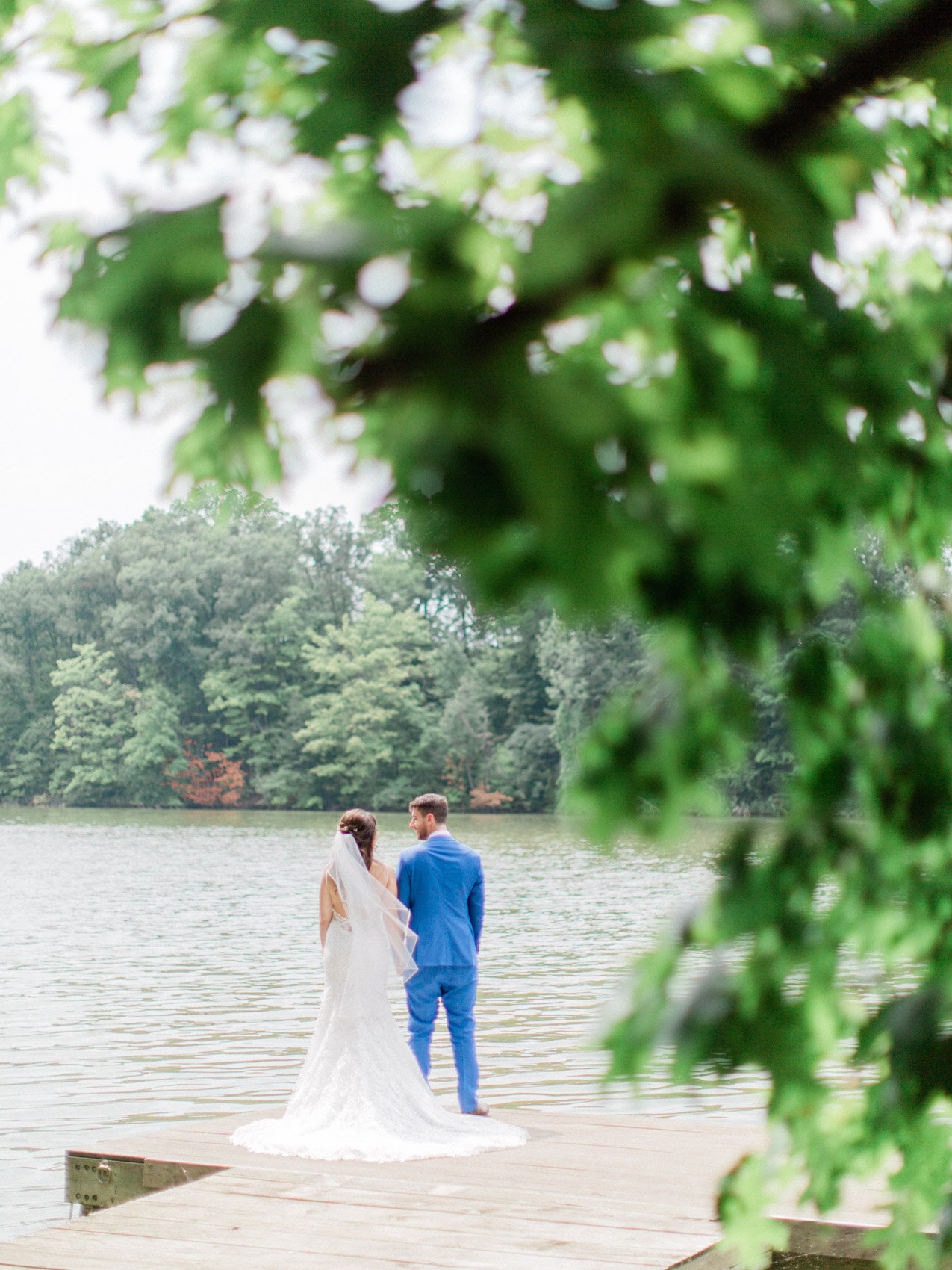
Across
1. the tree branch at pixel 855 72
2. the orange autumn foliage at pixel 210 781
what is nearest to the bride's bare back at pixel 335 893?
the tree branch at pixel 855 72

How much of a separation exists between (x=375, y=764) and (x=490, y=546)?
Answer: 74.0 m

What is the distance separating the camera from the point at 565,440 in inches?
41.1

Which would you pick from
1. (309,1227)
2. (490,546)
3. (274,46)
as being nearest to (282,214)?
(274,46)

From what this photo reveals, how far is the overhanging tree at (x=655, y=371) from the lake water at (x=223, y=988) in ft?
0.54

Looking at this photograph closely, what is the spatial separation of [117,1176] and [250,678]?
243ft

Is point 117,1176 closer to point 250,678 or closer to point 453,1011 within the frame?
point 453,1011

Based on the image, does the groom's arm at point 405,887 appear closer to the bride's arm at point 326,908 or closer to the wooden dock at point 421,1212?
the bride's arm at point 326,908

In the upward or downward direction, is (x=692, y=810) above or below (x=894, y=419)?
below

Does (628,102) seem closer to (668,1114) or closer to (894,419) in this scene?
(894,419)

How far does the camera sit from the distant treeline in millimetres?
73750

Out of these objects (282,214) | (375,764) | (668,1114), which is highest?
(282,214)

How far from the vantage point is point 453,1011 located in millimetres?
7641

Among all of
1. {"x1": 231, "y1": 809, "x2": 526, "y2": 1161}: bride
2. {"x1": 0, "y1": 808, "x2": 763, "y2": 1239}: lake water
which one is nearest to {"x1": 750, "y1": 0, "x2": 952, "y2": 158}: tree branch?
{"x1": 0, "y1": 808, "x2": 763, "y2": 1239}: lake water

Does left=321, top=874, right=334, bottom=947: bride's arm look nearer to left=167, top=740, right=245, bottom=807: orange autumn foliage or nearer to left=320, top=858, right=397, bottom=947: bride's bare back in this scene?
left=320, top=858, right=397, bottom=947: bride's bare back
